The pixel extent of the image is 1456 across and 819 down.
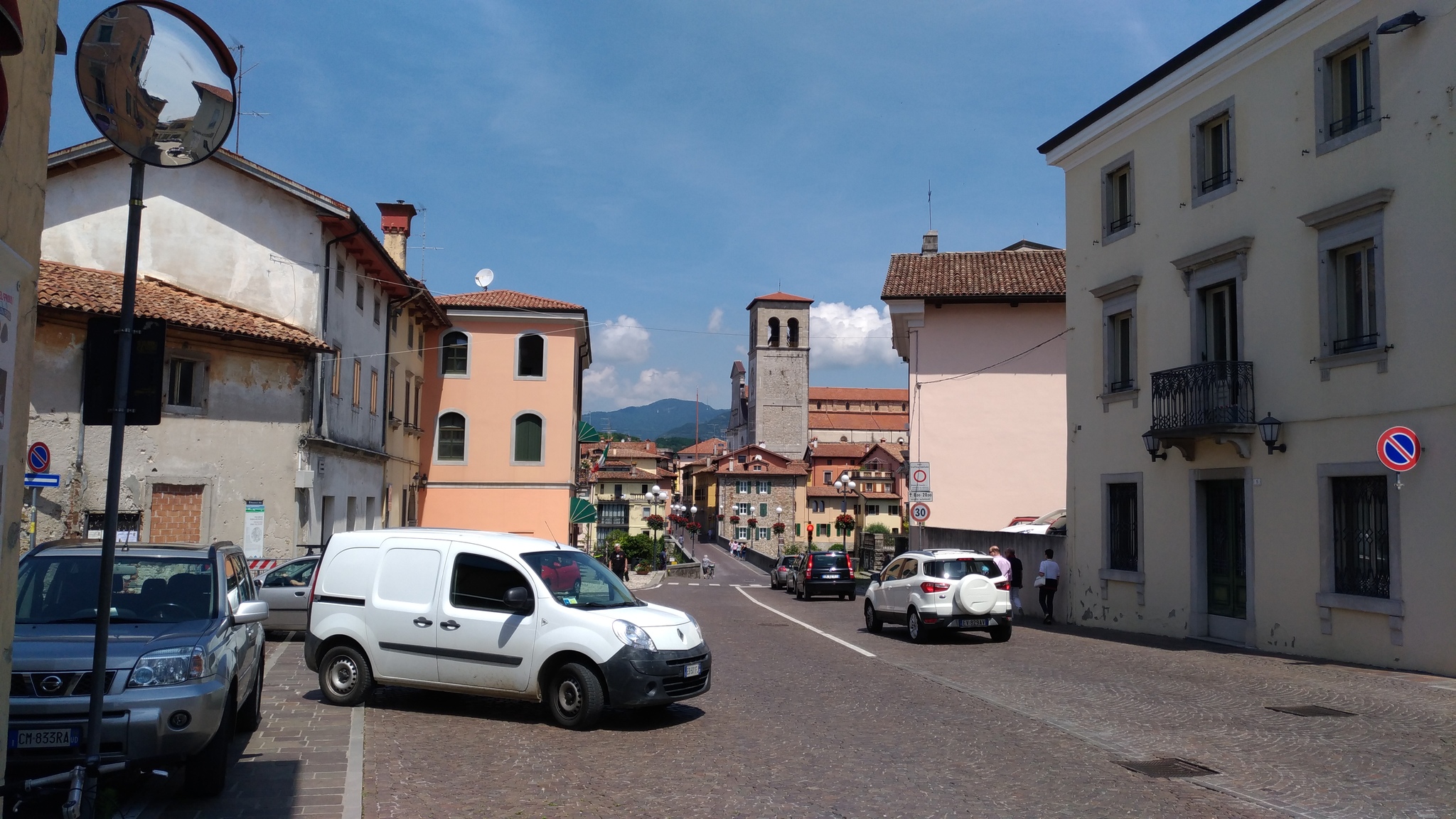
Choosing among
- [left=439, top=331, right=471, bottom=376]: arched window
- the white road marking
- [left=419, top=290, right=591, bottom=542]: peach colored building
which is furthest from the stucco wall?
[left=439, top=331, right=471, bottom=376]: arched window

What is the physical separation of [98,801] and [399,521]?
29.5m

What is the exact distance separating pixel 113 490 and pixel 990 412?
101 ft

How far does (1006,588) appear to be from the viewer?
1903 centimetres

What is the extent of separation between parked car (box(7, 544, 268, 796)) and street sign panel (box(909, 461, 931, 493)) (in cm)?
2384

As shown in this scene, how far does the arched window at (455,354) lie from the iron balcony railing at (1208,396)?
26823mm

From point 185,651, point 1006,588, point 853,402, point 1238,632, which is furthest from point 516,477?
point 853,402

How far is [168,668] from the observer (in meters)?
6.75

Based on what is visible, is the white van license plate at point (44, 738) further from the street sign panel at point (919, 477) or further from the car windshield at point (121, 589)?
the street sign panel at point (919, 477)

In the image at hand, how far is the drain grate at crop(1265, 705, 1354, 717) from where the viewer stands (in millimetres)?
10766

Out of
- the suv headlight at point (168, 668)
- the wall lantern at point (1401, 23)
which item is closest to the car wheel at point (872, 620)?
the wall lantern at point (1401, 23)

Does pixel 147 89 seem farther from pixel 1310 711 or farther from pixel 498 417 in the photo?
pixel 498 417

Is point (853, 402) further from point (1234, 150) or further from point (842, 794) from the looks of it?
point (842, 794)

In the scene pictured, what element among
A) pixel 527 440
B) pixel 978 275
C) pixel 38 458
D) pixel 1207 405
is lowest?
pixel 38 458

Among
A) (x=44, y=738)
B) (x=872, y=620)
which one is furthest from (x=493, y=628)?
(x=872, y=620)
